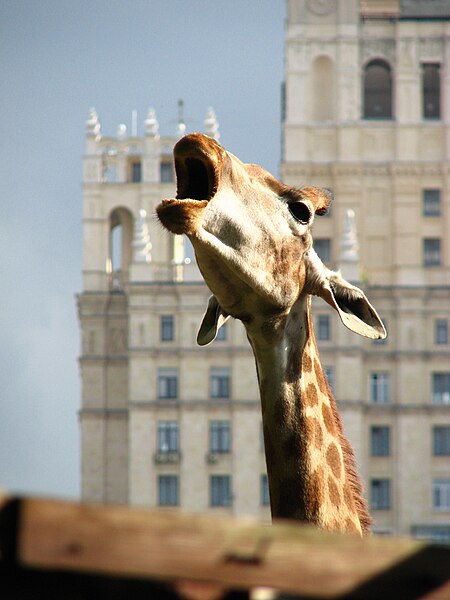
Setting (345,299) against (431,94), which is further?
(431,94)

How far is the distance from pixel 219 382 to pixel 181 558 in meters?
89.2

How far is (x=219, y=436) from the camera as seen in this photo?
9244 centimetres

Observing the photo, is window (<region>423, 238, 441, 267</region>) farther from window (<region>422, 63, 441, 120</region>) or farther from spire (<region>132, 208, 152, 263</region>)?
spire (<region>132, 208, 152, 263</region>)

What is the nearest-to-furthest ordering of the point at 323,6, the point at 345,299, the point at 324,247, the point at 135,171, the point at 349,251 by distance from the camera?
the point at 345,299, the point at 349,251, the point at 324,247, the point at 323,6, the point at 135,171

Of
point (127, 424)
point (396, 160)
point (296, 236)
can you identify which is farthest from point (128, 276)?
point (296, 236)

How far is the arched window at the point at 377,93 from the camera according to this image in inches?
3959

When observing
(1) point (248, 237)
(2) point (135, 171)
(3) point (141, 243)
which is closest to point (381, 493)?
(3) point (141, 243)

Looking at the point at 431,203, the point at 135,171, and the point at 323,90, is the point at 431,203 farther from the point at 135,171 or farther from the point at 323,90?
the point at 135,171

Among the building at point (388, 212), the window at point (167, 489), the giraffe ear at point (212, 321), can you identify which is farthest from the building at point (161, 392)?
the giraffe ear at point (212, 321)

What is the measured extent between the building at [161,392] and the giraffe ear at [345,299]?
81.0 meters

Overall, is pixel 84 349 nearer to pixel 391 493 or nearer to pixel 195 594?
pixel 391 493

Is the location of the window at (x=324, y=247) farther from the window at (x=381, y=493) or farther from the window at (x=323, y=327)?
the window at (x=381, y=493)

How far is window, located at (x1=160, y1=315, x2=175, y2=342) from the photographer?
9275 cm

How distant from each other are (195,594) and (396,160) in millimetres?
93172
